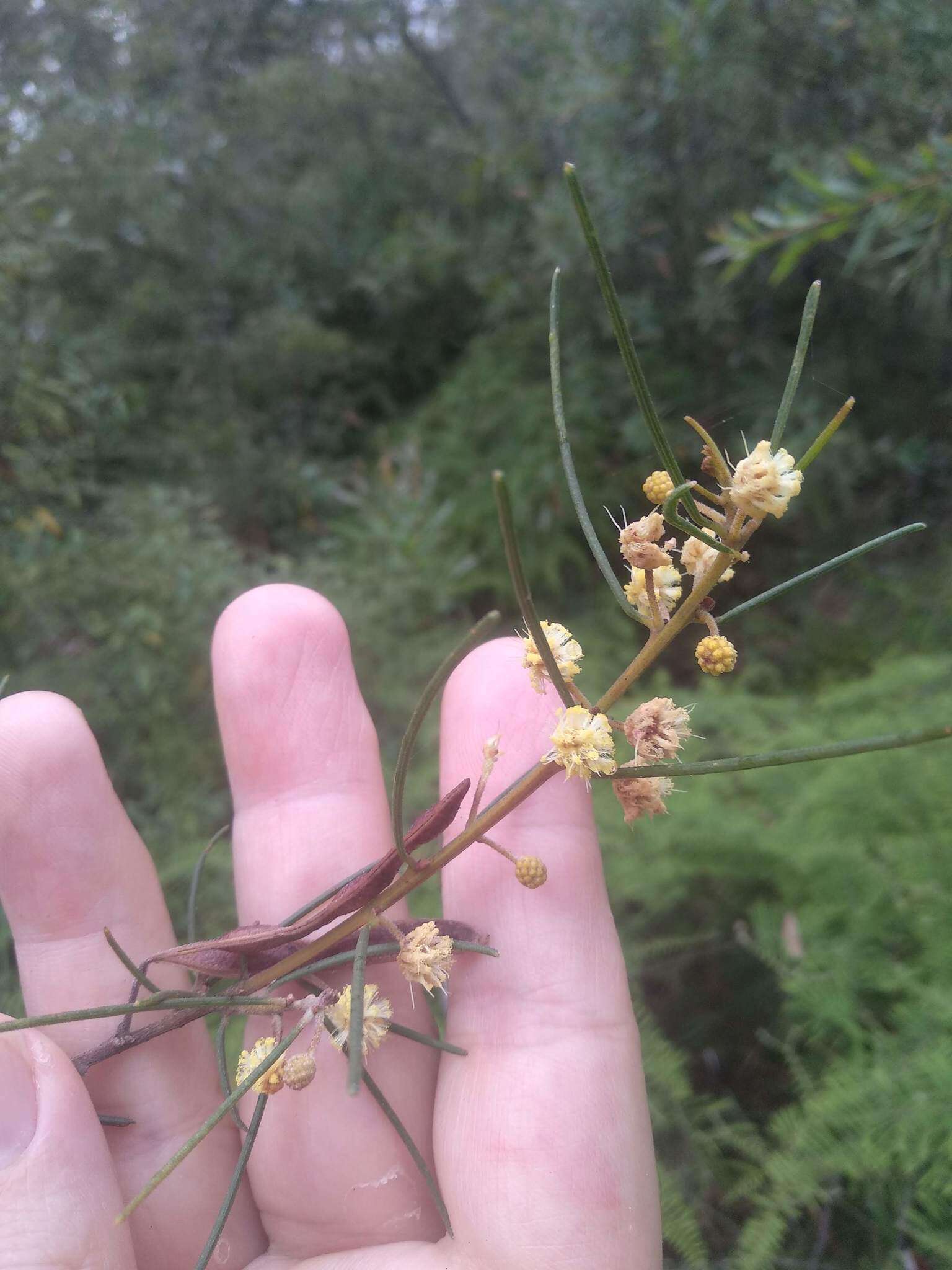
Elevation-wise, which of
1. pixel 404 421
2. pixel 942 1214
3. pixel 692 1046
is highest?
pixel 404 421

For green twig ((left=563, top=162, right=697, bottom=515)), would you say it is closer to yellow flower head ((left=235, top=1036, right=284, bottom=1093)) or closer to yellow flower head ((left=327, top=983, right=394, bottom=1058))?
yellow flower head ((left=327, top=983, right=394, bottom=1058))

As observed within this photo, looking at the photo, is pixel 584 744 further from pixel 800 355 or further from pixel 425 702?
pixel 800 355

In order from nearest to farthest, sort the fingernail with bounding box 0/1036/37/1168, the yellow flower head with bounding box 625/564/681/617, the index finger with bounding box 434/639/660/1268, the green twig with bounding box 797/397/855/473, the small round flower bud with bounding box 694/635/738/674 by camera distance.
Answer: the green twig with bounding box 797/397/855/473
the small round flower bud with bounding box 694/635/738/674
the yellow flower head with bounding box 625/564/681/617
the fingernail with bounding box 0/1036/37/1168
the index finger with bounding box 434/639/660/1268

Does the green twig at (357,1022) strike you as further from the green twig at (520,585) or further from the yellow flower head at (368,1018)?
the green twig at (520,585)

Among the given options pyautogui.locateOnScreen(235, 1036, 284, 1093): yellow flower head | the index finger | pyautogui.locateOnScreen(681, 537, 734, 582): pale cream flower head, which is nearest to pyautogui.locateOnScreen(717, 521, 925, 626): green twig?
pyautogui.locateOnScreen(681, 537, 734, 582): pale cream flower head

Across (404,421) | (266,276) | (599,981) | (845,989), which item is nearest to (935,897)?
(845,989)

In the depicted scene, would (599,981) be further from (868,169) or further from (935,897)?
(868,169)
